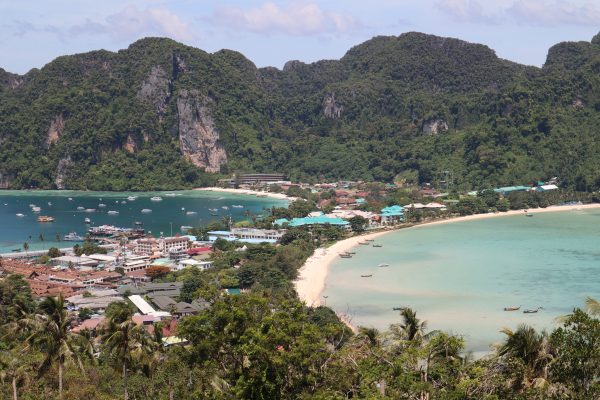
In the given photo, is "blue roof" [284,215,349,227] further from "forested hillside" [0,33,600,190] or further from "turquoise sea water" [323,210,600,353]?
"forested hillside" [0,33,600,190]

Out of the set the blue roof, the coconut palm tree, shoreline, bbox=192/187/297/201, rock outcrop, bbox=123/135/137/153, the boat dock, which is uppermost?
rock outcrop, bbox=123/135/137/153

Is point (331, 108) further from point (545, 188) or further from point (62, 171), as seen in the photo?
point (545, 188)

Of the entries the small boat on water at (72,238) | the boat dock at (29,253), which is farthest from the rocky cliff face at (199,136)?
the boat dock at (29,253)

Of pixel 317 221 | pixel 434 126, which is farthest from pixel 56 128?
pixel 317 221

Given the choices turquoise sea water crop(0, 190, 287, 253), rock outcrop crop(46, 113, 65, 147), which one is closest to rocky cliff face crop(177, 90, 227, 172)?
turquoise sea water crop(0, 190, 287, 253)

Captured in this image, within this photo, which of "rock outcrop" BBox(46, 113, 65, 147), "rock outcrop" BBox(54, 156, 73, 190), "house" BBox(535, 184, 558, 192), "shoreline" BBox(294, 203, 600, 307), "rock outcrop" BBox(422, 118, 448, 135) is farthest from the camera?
"rock outcrop" BBox(46, 113, 65, 147)

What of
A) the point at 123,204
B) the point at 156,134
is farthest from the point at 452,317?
the point at 156,134

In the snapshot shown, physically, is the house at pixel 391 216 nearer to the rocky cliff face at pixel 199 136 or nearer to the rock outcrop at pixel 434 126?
the rock outcrop at pixel 434 126
